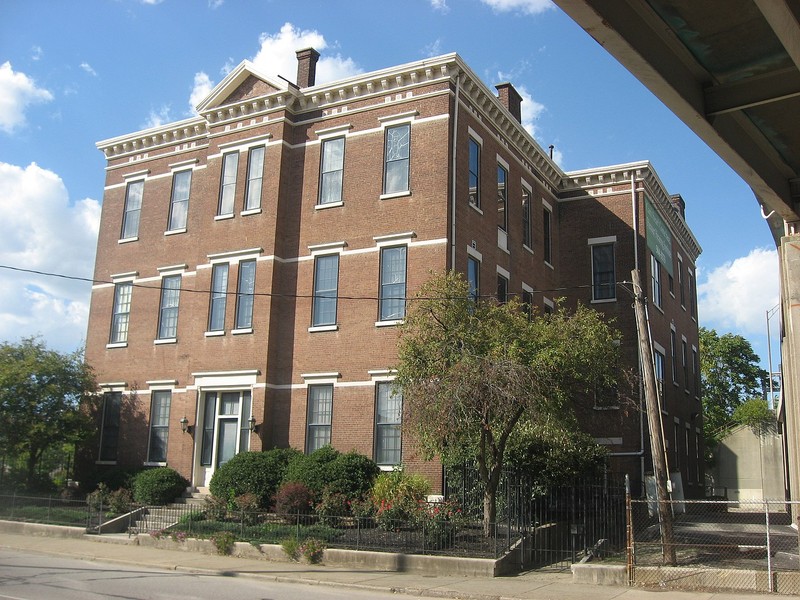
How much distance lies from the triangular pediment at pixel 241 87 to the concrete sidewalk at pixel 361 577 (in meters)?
15.4

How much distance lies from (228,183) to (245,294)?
432cm

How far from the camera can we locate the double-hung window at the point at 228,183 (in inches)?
Answer: 1090

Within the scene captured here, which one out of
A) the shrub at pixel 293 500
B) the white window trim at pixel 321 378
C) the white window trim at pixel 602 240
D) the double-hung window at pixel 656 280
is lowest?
the shrub at pixel 293 500

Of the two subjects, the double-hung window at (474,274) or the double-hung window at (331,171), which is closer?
the double-hung window at (474,274)

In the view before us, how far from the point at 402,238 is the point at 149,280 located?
1118 cm

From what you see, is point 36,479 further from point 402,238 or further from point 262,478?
point 402,238

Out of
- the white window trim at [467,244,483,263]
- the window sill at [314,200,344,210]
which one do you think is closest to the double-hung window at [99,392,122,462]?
the window sill at [314,200,344,210]

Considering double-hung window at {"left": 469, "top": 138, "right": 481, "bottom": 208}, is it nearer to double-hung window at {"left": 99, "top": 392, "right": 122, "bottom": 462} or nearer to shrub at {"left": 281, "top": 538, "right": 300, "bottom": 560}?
shrub at {"left": 281, "top": 538, "right": 300, "bottom": 560}

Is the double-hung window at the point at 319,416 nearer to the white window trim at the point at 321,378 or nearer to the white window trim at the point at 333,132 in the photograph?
the white window trim at the point at 321,378

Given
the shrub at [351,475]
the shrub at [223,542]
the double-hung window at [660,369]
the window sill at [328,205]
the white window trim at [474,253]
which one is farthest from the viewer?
the double-hung window at [660,369]

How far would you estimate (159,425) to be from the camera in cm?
2795

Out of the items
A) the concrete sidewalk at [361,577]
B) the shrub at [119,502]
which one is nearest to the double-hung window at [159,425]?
the shrub at [119,502]

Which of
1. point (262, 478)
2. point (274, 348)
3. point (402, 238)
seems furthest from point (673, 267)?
point (262, 478)

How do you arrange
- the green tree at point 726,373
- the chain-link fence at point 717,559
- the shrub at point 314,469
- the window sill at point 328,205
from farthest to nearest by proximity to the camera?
1. the green tree at point 726,373
2. the window sill at point 328,205
3. the shrub at point 314,469
4. the chain-link fence at point 717,559
